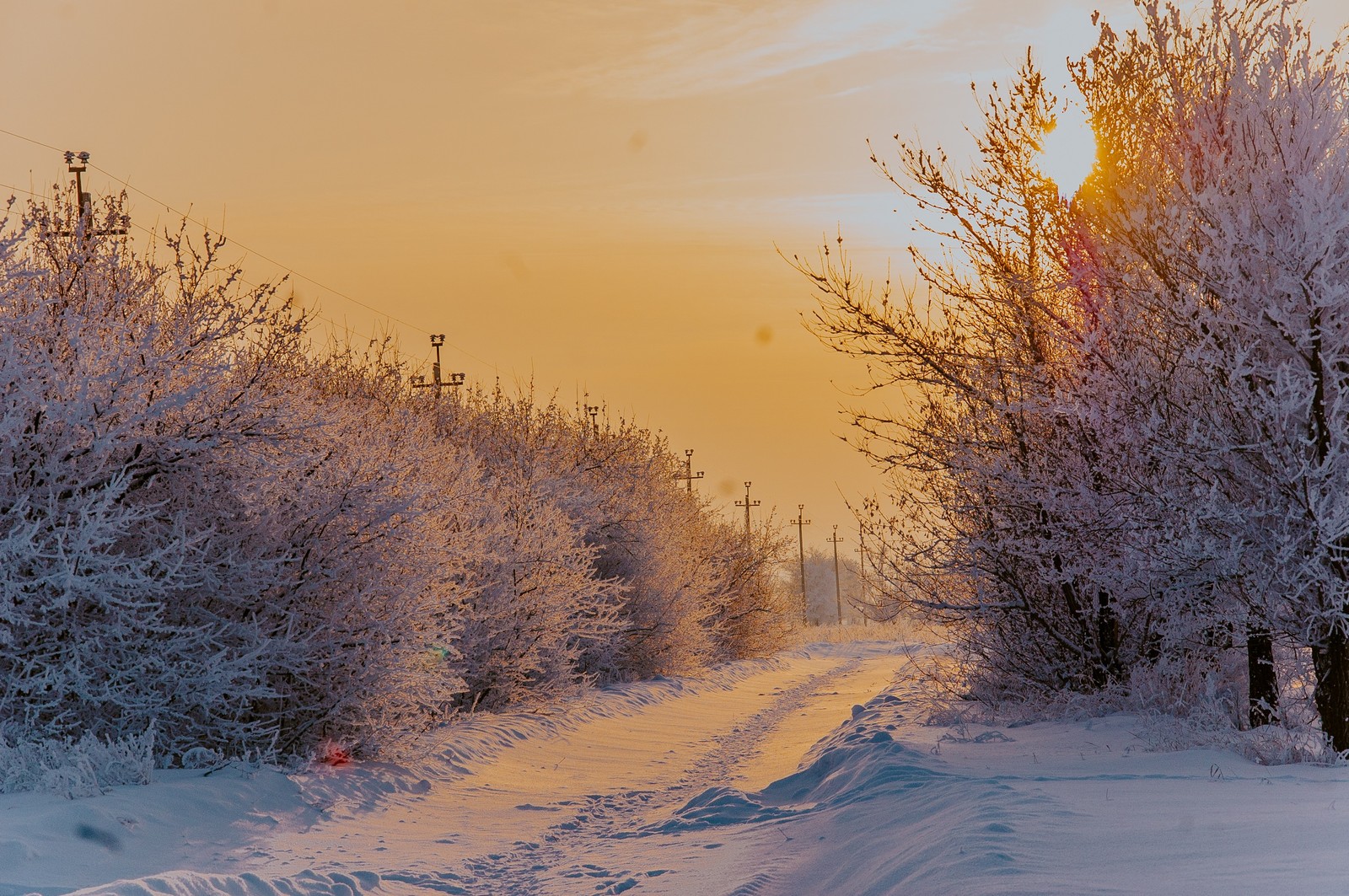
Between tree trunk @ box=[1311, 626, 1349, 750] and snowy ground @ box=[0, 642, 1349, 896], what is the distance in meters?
0.87

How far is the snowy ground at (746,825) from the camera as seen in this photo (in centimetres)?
634

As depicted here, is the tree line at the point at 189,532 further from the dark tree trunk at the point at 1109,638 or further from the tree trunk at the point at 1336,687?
the tree trunk at the point at 1336,687

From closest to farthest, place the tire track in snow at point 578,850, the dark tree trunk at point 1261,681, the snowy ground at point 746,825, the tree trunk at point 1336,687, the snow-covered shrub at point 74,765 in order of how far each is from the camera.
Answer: the snowy ground at point 746,825 → the tire track in snow at point 578,850 → the snow-covered shrub at point 74,765 → the tree trunk at point 1336,687 → the dark tree trunk at point 1261,681

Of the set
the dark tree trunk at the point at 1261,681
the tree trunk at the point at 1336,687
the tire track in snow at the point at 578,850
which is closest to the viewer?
the tire track in snow at the point at 578,850

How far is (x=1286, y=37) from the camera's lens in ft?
31.8

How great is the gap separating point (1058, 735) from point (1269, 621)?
2922 mm

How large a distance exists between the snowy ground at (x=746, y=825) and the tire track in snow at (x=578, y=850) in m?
0.03

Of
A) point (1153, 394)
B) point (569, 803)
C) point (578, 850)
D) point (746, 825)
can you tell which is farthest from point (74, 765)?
point (1153, 394)

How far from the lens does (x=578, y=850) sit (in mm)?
9594

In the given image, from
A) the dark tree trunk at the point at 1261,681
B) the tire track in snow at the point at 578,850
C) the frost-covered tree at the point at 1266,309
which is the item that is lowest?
the tire track in snow at the point at 578,850

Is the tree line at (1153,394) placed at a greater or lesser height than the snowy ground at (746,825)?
greater

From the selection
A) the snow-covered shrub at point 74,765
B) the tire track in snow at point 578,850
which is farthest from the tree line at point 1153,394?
the snow-covered shrub at point 74,765

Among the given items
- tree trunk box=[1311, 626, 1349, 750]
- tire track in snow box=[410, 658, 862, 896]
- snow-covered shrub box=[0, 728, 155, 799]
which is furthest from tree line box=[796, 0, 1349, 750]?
snow-covered shrub box=[0, 728, 155, 799]

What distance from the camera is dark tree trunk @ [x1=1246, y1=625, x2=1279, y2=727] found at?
10.5 m
